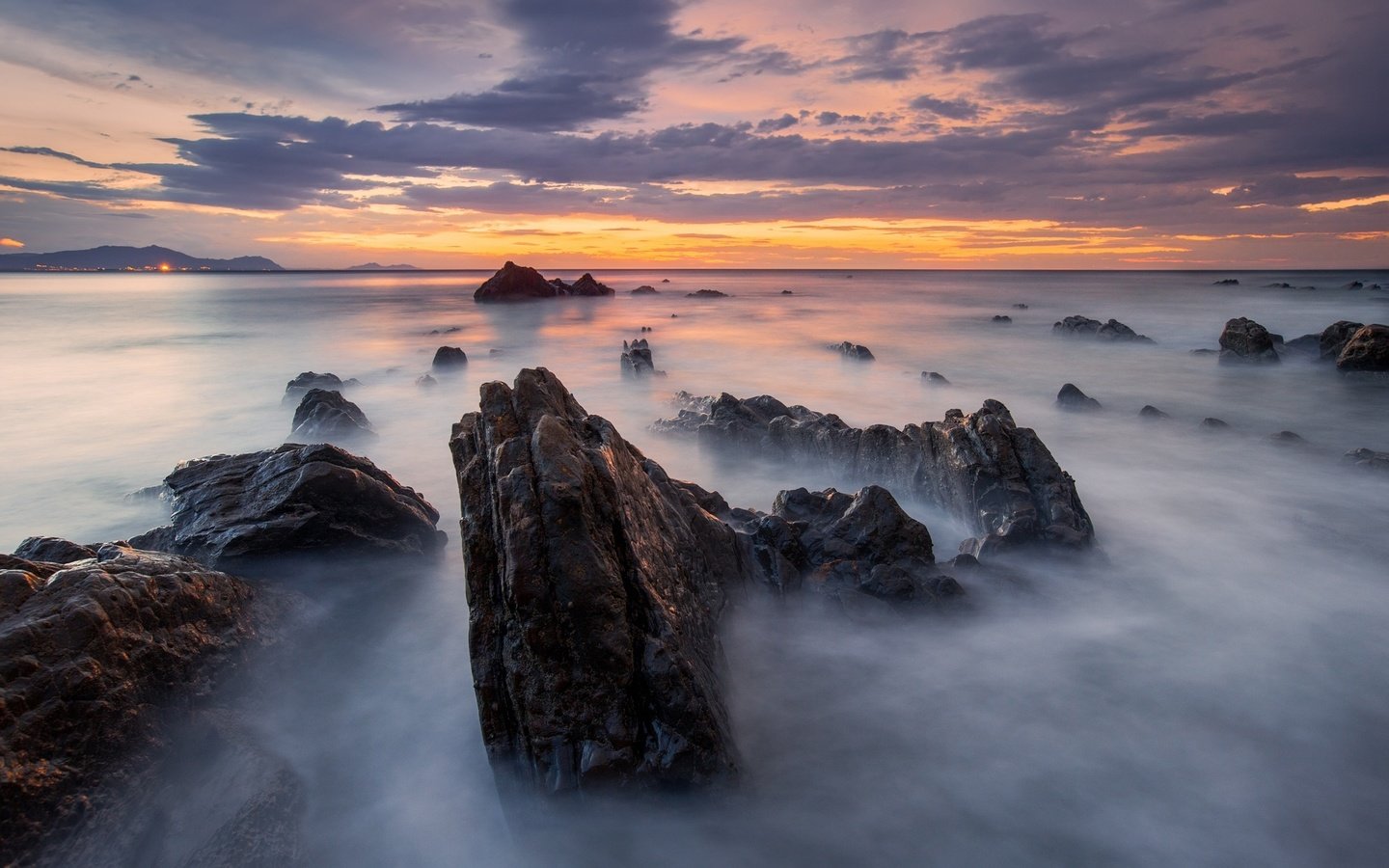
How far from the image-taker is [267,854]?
3982 millimetres

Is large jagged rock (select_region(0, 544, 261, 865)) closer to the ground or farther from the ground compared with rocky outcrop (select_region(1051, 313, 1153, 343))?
closer to the ground

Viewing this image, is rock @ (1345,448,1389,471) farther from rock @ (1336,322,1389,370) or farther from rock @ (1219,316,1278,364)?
rock @ (1219,316,1278,364)

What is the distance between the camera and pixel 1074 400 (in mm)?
16531

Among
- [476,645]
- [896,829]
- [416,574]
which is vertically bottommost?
[896,829]

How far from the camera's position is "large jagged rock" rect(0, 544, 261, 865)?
357 cm

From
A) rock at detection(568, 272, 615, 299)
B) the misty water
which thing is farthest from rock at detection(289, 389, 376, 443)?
rock at detection(568, 272, 615, 299)

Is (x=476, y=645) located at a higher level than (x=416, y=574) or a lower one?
higher

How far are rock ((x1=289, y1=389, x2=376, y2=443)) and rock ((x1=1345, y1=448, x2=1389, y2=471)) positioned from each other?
16991 millimetres

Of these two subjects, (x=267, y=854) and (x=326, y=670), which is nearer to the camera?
(x=267, y=854)

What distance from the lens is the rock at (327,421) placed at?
A: 41.5 feet

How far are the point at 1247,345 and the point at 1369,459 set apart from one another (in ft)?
47.4

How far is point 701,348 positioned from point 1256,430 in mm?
18660

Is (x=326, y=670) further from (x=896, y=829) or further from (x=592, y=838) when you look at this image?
(x=896, y=829)

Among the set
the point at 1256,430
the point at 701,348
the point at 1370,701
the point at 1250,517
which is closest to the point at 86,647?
the point at 1370,701
